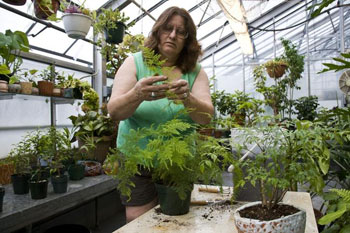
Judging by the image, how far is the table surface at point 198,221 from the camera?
827mm

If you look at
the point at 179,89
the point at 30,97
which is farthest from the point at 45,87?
the point at 179,89

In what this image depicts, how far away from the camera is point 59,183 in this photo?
1.95 meters

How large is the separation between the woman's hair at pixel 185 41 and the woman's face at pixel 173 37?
0.02 metres

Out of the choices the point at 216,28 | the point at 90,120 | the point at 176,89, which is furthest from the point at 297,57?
the point at 176,89

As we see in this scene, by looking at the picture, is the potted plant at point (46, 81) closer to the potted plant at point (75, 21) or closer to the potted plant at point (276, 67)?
the potted plant at point (75, 21)

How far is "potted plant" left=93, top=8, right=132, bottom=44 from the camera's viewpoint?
9.12ft

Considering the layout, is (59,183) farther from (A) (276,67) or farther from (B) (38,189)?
(A) (276,67)

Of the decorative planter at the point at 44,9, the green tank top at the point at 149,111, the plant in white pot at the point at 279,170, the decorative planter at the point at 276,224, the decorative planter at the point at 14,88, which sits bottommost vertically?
the decorative planter at the point at 276,224

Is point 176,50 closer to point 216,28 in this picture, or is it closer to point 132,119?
point 132,119

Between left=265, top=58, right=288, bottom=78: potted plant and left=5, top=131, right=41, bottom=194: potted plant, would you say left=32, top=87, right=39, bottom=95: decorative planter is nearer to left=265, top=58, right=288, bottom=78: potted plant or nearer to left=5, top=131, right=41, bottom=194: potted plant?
left=5, top=131, right=41, bottom=194: potted plant

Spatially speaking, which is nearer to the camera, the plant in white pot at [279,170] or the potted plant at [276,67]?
the plant in white pot at [279,170]

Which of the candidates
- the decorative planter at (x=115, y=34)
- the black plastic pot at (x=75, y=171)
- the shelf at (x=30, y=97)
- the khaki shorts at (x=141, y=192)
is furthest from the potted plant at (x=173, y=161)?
the decorative planter at (x=115, y=34)

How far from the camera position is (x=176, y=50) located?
1193 millimetres

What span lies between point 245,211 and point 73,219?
7.06ft
